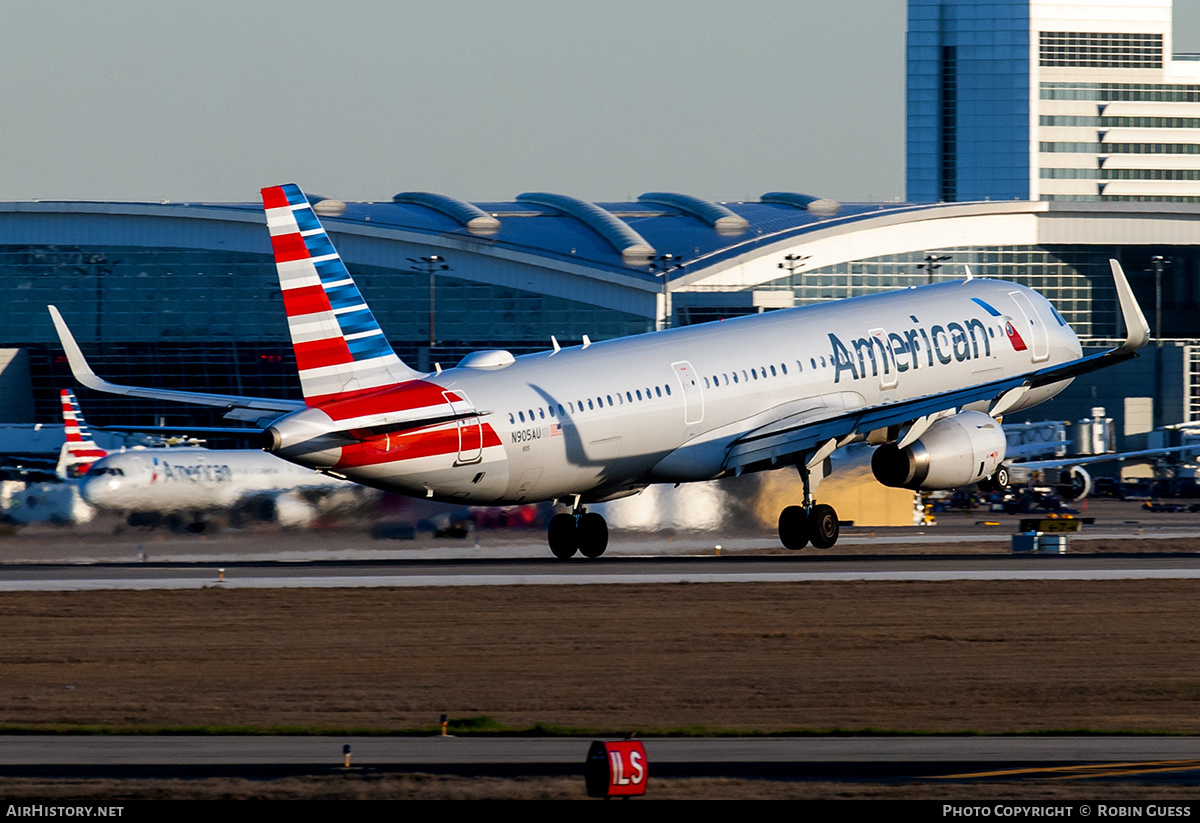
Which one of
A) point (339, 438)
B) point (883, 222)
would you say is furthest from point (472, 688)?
point (883, 222)

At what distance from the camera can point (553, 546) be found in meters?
44.5

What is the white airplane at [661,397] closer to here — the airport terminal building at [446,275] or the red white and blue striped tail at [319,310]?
the red white and blue striped tail at [319,310]

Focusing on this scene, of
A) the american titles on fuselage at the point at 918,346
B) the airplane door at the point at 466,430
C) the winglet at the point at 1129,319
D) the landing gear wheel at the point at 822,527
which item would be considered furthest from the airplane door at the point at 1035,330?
the airplane door at the point at 466,430

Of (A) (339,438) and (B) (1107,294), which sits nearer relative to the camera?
(A) (339,438)

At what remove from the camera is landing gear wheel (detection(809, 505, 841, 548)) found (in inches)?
1788

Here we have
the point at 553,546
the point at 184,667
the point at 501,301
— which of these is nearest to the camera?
the point at 184,667

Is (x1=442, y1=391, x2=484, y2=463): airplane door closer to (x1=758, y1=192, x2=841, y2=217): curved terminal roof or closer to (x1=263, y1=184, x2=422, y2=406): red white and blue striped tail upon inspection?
(x1=263, y1=184, x2=422, y2=406): red white and blue striped tail

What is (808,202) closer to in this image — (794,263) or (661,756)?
(794,263)

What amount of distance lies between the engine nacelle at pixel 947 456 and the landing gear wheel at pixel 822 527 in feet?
5.91

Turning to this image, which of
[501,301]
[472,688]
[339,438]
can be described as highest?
[501,301]

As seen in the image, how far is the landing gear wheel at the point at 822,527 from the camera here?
45.4m

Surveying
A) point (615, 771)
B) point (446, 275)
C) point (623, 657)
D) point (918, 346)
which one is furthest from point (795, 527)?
point (446, 275)

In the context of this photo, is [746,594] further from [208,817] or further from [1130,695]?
[208,817]

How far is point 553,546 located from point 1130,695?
1930 cm
